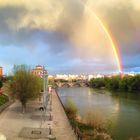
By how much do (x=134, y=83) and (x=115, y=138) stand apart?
→ 286ft

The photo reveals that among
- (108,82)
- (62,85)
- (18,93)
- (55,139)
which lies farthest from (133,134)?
(62,85)

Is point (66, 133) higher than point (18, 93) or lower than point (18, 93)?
lower

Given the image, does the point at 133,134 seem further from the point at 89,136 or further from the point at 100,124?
the point at 89,136

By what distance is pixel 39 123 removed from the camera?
86.9 ft

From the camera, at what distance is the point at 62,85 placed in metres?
198

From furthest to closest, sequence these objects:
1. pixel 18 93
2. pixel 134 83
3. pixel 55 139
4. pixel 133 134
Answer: pixel 134 83, pixel 18 93, pixel 133 134, pixel 55 139

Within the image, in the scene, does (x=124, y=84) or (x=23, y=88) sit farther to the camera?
(x=124, y=84)

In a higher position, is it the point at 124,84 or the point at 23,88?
the point at 23,88

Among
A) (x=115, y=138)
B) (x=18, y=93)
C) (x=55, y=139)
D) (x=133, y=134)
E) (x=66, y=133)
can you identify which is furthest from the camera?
(x=18, y=93)

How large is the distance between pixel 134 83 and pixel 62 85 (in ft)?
303

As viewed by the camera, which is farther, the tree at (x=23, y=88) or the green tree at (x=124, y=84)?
the green tree at (x=124, y=84)

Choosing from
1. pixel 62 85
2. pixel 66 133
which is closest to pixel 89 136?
pixel 66 133

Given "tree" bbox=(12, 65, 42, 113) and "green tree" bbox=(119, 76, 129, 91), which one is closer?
"tree" bbox=(12, 65, 42, 113)

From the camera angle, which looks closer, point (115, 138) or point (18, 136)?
point (18, 136)
